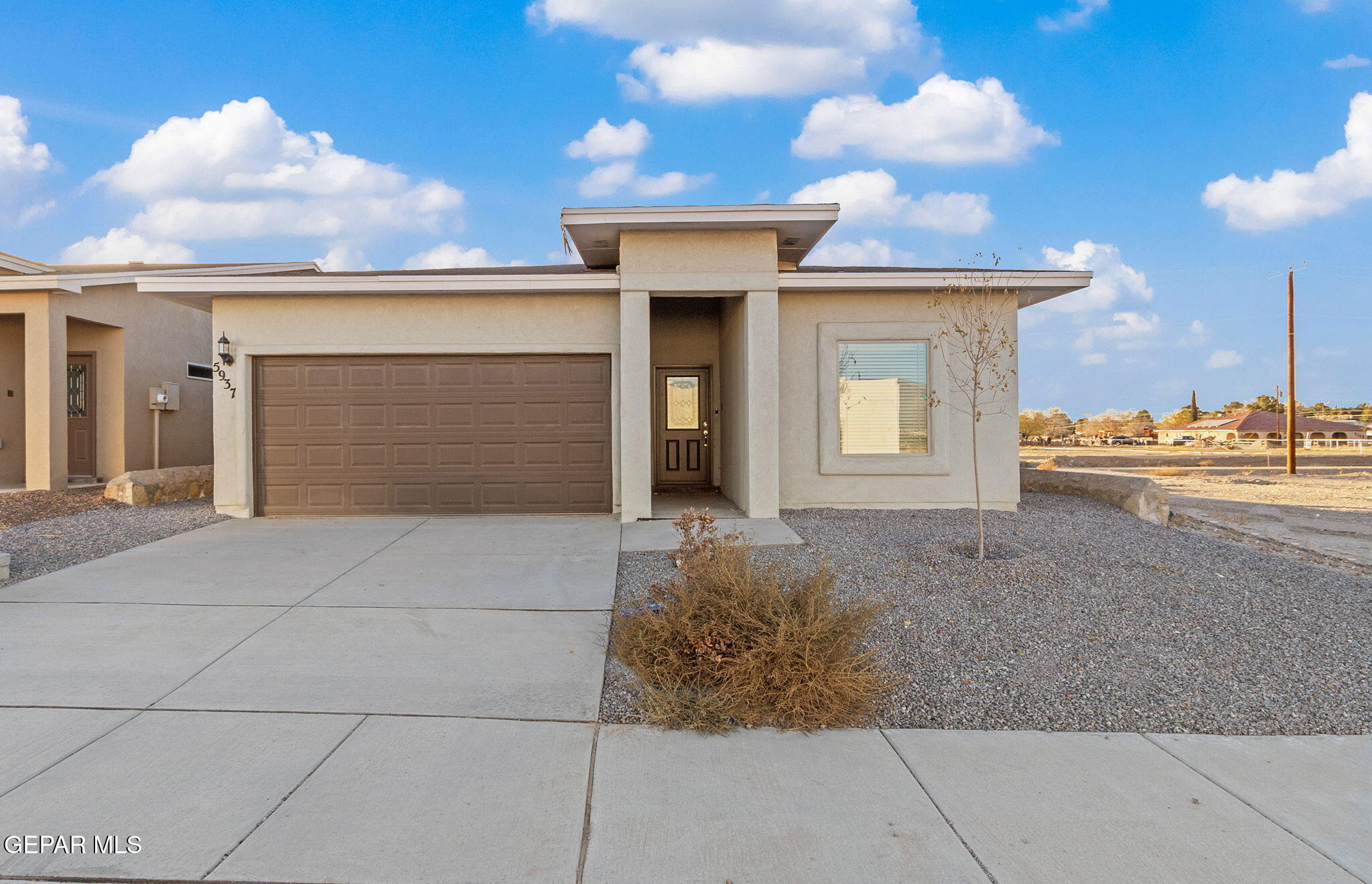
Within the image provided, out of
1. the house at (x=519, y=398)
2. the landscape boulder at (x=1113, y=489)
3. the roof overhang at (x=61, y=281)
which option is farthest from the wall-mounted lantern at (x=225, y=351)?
the landscape boulder at (x=1113, y=489)

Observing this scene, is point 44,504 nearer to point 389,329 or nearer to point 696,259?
point 389,329

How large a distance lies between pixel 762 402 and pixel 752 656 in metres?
5.58

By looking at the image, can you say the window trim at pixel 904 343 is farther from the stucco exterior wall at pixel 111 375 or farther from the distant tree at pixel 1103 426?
the distant tree at pixel 1103 426

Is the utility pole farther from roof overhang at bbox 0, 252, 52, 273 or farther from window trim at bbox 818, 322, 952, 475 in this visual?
roof overhang at bbox 0, 252, 52, 273

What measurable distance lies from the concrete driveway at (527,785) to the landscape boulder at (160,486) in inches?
268

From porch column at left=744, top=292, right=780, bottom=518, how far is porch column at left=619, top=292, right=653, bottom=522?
1282 millimetres

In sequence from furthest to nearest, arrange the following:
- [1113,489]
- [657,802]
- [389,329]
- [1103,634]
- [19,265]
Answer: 1. [19,265]
2. [1113,489]
3. [389,329]
4. [1103,634]
5. [657,802]

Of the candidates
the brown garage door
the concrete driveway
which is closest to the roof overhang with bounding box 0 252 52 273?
the brown garage door

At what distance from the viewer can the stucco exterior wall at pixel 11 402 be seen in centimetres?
1299

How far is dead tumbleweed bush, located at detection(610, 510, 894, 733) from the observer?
371 cm

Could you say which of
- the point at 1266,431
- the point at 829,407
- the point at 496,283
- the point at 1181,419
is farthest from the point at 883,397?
the point at 1181,419

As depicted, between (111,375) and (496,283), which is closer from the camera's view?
(496,283)

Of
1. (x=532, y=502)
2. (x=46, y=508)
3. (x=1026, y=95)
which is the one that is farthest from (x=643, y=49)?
(x=46, y=508)

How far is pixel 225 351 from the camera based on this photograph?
9688 mm
